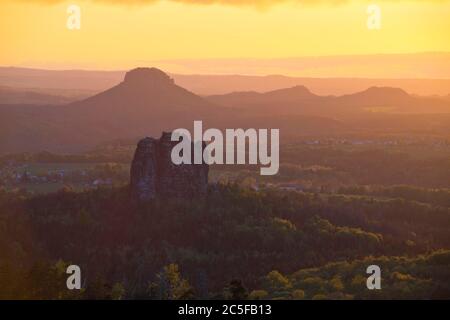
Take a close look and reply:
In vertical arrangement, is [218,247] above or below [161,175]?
below

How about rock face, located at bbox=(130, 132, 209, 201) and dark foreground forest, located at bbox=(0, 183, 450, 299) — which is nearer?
dark foreground forest, located at bbox=(0, 183, 450, 299)

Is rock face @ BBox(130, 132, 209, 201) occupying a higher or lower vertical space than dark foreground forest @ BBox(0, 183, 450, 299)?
higher

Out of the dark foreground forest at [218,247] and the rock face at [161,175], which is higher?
the rock face at [161,175]

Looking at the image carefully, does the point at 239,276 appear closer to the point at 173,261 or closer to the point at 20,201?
the point at 173,261

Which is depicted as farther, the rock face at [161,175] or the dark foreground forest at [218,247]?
the rock face at [161,175]
